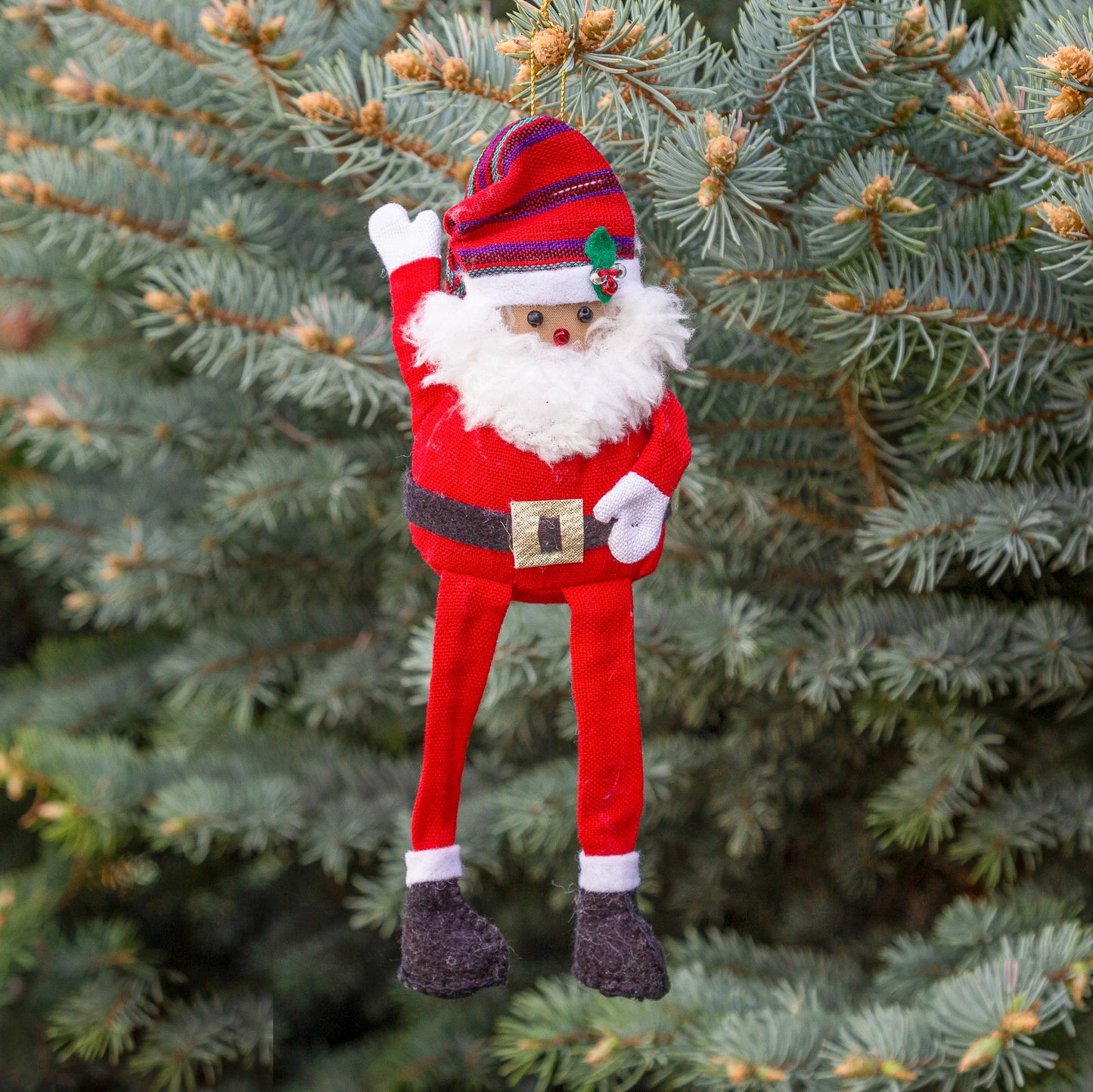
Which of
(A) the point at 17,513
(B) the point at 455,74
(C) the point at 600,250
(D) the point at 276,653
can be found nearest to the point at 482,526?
(C) the point at 600,250

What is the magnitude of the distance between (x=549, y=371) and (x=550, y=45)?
0.54 feet

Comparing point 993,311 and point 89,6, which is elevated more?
point 89,6

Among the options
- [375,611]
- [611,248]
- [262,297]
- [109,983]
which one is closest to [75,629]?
[109,983]

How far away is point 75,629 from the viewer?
75.0 inches

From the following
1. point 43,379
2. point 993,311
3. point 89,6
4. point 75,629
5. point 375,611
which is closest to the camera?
point 993,311

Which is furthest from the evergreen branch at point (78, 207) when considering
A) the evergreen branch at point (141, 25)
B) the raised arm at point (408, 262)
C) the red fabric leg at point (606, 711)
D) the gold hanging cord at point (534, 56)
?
the red fabric leg at point (606, 711)

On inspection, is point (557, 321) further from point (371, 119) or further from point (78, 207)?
point (78, 207)

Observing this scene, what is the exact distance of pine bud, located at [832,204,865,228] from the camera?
622 mm

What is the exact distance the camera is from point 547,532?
23.2 inches

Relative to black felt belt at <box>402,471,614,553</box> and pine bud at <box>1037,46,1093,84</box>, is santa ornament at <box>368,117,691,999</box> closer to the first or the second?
black felt belt at <box>402,471,614,553</box>

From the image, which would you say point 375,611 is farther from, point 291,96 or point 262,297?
point 291,96

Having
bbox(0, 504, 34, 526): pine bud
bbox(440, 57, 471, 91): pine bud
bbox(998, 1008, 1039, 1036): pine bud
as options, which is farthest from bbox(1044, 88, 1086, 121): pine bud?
bbox(0, 504, 34, 526): pine bud

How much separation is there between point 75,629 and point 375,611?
2.79 feet

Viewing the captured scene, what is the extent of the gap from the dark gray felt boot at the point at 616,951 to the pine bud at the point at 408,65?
0.50 m
